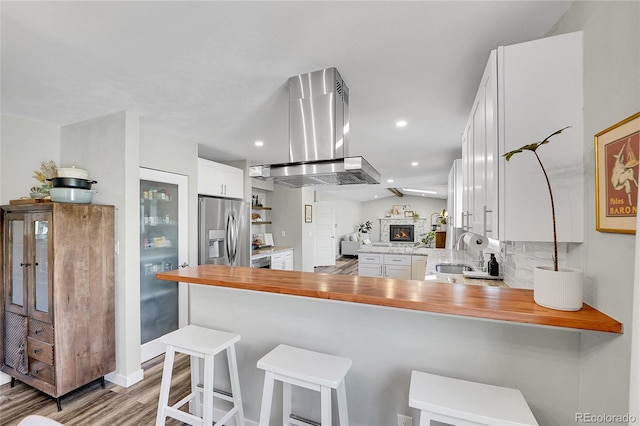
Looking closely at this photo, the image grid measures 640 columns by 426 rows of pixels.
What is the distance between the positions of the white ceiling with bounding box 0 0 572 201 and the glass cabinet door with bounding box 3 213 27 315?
3.34 feet

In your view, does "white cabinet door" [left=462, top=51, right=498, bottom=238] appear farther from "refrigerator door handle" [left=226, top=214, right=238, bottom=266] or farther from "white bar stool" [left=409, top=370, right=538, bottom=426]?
"refrigerator door handle" [left=226, top=214, right=238, bottom=266]

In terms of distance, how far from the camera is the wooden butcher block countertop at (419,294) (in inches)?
41.6

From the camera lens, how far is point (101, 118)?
2.66 m

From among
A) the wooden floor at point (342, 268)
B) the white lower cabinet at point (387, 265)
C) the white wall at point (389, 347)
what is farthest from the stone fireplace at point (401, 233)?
the white wall at point (389, 347)

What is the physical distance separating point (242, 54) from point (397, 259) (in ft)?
14.4

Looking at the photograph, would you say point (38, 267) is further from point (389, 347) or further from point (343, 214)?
point (343, 214)

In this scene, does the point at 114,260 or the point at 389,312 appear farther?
the point at 114,260

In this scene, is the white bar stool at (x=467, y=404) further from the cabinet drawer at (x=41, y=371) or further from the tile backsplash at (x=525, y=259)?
the cabinet drawer at (x=41, y=371)

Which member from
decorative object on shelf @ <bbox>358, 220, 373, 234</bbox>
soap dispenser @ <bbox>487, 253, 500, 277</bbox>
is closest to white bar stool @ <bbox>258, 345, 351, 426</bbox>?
soap dispenser @ <bbox>487, 253, 500, 277</bbox>

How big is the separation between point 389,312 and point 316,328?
18.3 inches

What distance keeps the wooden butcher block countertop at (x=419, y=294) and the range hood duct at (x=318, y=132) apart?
2.33 ft

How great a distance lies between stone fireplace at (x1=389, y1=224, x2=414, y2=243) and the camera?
12.4 metres

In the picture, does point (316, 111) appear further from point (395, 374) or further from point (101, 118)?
point (101, 118)

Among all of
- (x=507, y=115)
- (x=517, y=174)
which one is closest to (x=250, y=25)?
(x=507, y=115)
